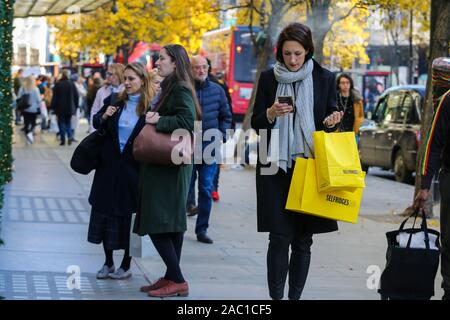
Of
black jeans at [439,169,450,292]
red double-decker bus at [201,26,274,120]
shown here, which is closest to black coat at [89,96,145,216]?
black jeans at [439,169,450,292]

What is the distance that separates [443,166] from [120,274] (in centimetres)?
280

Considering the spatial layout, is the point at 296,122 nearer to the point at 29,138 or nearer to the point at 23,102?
the point at 29,138

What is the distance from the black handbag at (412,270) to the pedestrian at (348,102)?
763 cm

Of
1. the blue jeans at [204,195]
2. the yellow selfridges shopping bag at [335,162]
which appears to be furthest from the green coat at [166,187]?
the blue jeans at [204,195]

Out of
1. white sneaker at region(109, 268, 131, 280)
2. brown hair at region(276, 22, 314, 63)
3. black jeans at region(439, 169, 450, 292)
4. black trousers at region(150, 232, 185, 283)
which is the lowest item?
white sneaker at region(109, 268, 131, 280)

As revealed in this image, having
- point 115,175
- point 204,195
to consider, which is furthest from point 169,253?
point 204,195

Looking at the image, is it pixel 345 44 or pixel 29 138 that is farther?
pixel 345 44

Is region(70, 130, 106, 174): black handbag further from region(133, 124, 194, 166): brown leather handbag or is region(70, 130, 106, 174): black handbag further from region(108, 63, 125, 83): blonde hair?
region(108, 63, 125, 83): blonde hair

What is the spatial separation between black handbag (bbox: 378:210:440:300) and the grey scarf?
811 mm

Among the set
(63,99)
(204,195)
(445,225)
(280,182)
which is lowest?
(63,99)

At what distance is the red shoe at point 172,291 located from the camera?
7.47 metres

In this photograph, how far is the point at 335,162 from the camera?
6.34 meters

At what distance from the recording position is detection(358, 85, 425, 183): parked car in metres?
19.0

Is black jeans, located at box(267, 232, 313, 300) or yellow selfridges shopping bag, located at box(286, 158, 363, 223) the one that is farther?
black jeans, located at box(267, 232, 313, 300)
